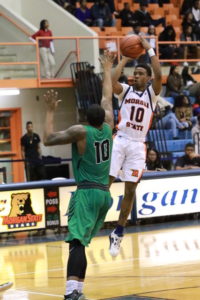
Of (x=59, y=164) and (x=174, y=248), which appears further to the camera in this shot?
(x=59, y=164)

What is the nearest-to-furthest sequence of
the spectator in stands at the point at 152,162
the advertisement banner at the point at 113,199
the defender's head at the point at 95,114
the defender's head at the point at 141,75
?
the defender's head at the point at 95,114
the defender's head at the point at 141,75
the advertisement banner at the point at 113,199
the spectator in stands at the point at 152,162

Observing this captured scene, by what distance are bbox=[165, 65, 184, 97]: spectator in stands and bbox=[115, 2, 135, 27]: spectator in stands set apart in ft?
9.49

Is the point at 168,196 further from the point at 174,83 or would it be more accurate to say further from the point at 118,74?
the point at 174,83

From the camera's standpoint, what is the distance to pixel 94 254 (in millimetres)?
13516

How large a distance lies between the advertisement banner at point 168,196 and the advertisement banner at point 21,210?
2059mm

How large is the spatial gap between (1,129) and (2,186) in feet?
28.7

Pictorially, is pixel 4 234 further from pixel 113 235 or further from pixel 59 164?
pixel 59 164

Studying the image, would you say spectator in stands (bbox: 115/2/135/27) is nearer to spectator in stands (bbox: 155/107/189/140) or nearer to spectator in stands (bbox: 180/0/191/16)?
spectator in stands (bbox: 180/0/191/16)

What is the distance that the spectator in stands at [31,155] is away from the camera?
2100 centimetres

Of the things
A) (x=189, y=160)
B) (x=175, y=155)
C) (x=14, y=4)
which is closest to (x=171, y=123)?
(x=175, y=155)

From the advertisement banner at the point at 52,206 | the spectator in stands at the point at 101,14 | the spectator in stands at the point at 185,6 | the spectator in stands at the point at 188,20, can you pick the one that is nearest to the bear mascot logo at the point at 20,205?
the advertisement banner at the point at 52,206

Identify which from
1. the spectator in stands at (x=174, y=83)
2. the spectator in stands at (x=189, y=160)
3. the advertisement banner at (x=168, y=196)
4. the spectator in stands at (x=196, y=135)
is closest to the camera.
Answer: the advertisement banner at (x=168, y=196)

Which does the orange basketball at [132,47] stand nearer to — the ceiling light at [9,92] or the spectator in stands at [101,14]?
the ceiling light at [9,92]

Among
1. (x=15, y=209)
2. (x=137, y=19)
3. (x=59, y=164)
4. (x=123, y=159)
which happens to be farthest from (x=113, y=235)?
(x=137, y=19)
